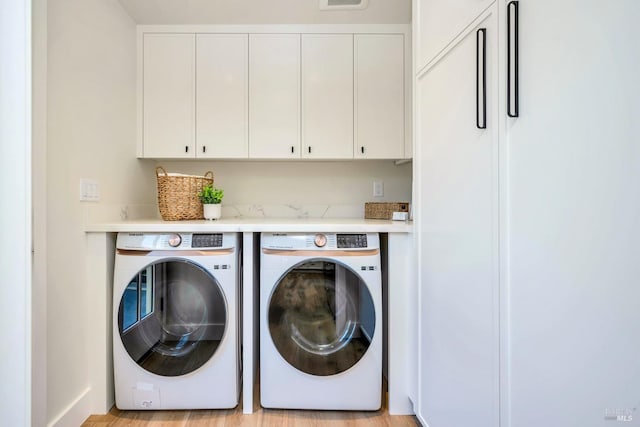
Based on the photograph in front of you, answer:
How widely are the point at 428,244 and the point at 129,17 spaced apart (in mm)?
2237

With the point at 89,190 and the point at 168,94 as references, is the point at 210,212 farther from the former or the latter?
the point at 168,94

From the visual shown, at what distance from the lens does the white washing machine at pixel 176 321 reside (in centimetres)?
138

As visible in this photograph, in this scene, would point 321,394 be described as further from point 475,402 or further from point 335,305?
point 475,402

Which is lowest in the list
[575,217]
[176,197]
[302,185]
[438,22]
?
[575,217]

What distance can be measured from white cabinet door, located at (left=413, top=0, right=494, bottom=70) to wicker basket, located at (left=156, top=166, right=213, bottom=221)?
143 centimetres

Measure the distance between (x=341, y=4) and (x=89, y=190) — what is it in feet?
5.71

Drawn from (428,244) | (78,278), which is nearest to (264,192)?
(78,278)

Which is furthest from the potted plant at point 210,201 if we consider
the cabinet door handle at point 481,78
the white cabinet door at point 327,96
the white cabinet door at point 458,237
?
the cabinet door handle at point 481,78

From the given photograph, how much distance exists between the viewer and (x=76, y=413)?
4.31 feet

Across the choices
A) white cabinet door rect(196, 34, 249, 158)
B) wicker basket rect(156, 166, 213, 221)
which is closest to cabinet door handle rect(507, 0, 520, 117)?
white cabinet door rect(196, 34, 249, 158)

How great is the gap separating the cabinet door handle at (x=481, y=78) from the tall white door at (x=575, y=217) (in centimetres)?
9

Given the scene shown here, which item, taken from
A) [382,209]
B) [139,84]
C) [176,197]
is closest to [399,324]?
Answer: [382,209]

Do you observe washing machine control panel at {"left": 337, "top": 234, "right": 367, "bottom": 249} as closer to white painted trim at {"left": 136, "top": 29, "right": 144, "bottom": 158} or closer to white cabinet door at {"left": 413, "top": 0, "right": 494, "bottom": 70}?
white cabinet door at {"left": 413, "top": 0, "right": 494, "bottom": 70}

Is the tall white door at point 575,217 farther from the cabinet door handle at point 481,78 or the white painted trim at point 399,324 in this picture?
the white painted trim at point 399,324
